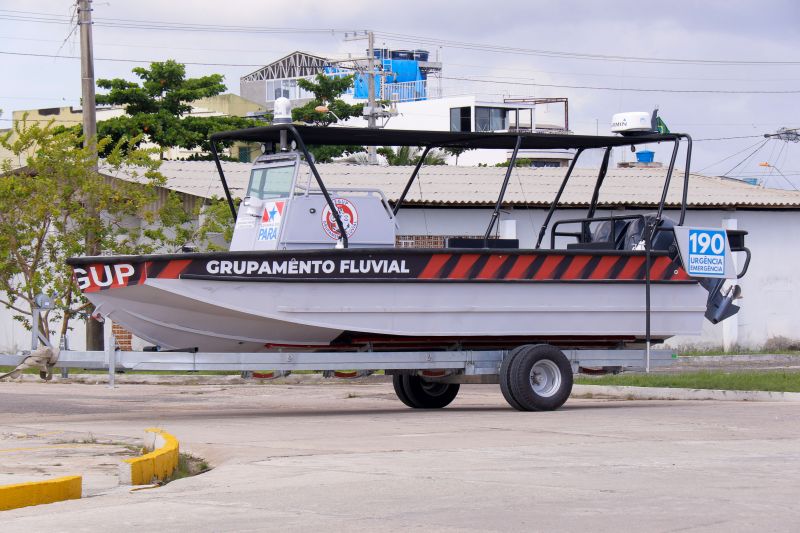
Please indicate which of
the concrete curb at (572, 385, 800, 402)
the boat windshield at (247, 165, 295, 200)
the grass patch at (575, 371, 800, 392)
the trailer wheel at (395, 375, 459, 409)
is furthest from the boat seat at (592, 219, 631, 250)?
the boat windshield at (247, 165, 295, 200)

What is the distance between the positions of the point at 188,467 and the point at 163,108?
1254 inches

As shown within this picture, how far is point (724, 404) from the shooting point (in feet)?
50.4

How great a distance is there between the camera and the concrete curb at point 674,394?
16.1 meters

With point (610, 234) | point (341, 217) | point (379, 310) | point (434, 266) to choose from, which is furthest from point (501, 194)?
point (610, 234)

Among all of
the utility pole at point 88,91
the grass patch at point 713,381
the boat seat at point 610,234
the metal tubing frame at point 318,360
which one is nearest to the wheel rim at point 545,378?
the metal tubing frame at point 318,360

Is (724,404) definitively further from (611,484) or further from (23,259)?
(23,259)

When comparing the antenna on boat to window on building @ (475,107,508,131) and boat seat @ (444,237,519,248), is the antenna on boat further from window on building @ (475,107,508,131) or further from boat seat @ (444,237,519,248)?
window on building @ (475,107,508,131)

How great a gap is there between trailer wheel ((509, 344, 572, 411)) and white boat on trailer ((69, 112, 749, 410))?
0.01m

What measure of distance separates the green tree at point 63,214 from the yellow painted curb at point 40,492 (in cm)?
1376

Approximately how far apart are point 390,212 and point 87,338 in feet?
37.7

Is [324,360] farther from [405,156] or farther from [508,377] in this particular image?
[405,156]

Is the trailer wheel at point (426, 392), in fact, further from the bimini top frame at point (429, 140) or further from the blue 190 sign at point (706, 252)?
the blue 190 sign at point (706, 252)

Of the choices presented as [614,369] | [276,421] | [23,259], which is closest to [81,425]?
[276,421]

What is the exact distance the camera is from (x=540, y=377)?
544 inches
